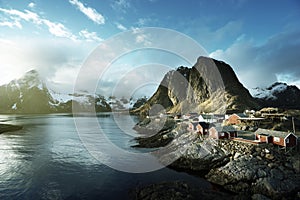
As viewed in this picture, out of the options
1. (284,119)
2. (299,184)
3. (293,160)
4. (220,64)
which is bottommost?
(299,184)

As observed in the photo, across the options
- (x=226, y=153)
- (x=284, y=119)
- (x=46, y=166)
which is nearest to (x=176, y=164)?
(x=226, y=153)

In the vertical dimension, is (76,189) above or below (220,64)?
below

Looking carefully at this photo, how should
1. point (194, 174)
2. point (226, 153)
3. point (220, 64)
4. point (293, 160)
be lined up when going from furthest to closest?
point (220, 64), point (226, 153), point (194, 174), point (293, 160)

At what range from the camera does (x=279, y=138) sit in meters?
30.5

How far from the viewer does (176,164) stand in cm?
3238

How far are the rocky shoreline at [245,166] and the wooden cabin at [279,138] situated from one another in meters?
1.25

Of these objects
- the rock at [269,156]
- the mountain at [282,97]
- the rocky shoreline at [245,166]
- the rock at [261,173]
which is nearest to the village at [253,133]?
Result: the rocky shoreline at [245,166]

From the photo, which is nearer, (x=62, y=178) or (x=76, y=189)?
(x=76, y=189)

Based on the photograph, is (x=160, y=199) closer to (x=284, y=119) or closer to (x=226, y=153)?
(x=226, y=153)

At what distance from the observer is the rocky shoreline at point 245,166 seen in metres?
22.1

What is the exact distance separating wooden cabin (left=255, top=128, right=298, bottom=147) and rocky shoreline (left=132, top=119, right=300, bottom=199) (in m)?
1.25

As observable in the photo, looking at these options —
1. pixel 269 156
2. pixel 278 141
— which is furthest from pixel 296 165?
pixel 278 141

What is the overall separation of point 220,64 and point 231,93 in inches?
2225

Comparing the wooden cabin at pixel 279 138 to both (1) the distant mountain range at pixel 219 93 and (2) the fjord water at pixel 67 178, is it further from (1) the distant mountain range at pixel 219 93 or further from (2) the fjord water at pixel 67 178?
(1) the distant mountain range at pixel 219 93
